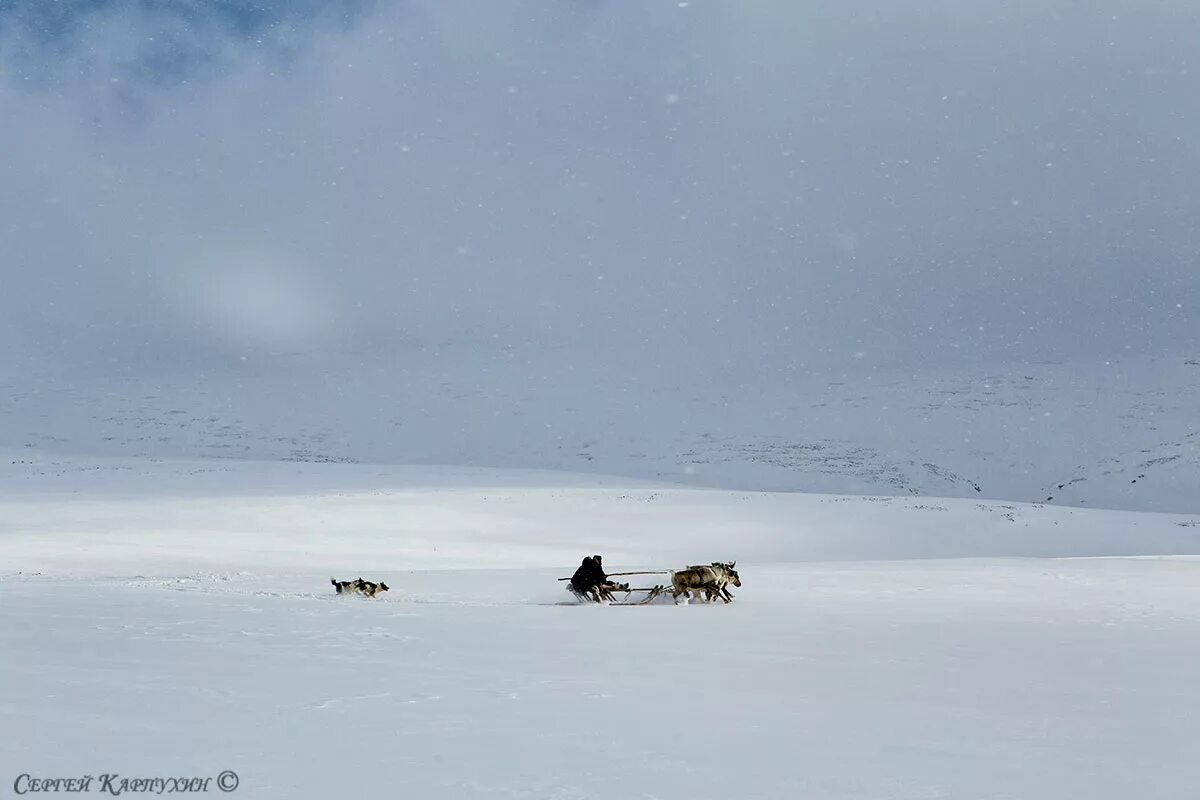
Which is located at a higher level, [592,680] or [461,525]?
[461,525]

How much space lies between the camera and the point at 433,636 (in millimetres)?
8273

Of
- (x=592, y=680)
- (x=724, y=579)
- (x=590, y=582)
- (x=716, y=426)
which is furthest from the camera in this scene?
(x=716, y=426)

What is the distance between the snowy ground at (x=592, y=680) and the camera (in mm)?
4387

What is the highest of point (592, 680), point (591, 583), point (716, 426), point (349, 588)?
point (716, 426)

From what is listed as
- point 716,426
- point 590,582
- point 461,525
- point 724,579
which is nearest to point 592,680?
point 590,582

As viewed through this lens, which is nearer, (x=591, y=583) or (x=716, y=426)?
(x=591, y=583)

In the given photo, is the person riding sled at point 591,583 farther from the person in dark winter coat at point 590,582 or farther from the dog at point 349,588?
the dog at point 349,588

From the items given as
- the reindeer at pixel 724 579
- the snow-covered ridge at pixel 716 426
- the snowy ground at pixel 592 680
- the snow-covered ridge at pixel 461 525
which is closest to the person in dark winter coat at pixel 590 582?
the snowy ground at pixel 592 680

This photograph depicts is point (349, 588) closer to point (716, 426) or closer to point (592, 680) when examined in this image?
point (592, 680)

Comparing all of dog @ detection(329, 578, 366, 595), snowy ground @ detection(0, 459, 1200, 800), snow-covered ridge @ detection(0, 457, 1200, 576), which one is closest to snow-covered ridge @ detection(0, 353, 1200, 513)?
snow-covered ridge @ detection(0, 457, 1200, 576)

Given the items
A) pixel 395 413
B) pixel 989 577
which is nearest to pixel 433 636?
pixel 989 577

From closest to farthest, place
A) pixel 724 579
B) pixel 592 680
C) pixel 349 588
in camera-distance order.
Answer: pixel 592 680, pixel 349 588, pixel 724 579

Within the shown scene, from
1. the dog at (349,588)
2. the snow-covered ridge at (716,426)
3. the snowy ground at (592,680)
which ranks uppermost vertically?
the snow-covered ridge at (716,426)

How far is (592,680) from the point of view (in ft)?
21.4
